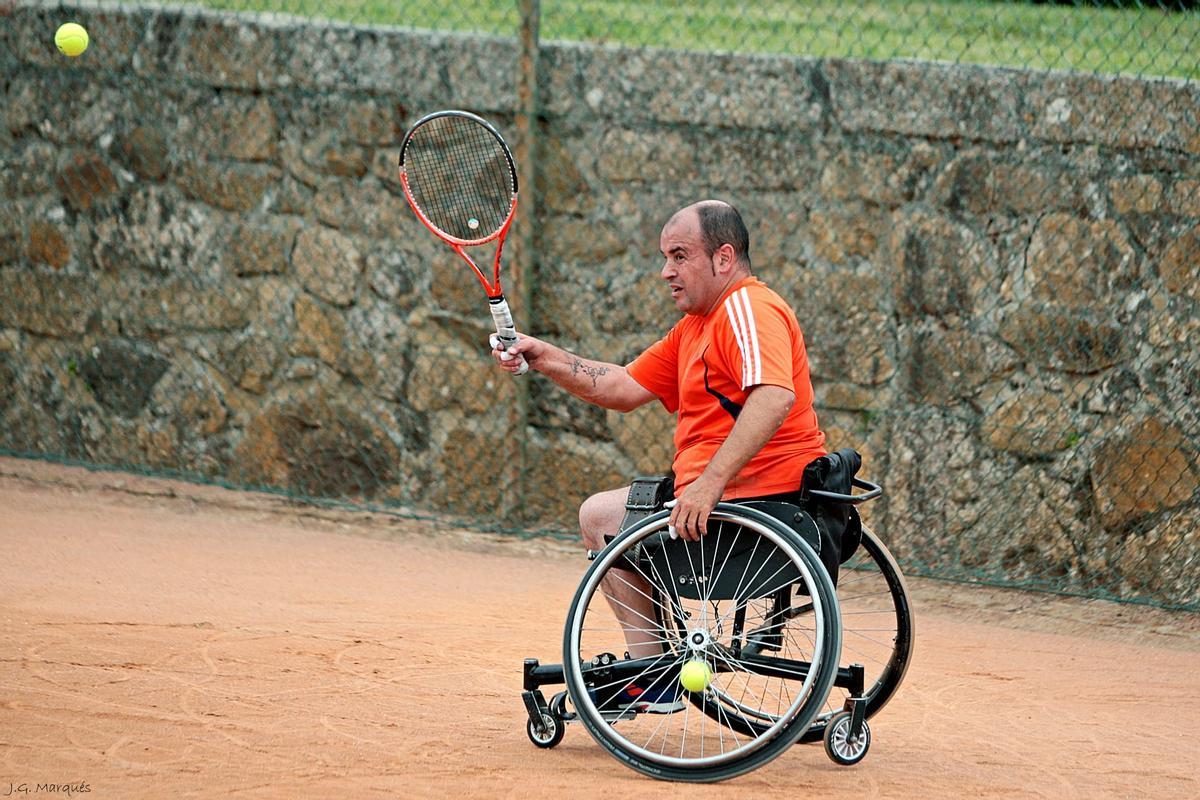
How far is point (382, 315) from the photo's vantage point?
24.1 ft

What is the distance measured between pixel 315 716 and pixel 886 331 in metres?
3.41

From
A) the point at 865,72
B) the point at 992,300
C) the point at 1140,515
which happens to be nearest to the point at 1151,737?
the point at 1140,515

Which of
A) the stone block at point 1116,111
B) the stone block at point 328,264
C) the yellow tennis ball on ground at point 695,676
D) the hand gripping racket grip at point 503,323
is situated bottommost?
the yellow tennis ball on ground at point 695,676

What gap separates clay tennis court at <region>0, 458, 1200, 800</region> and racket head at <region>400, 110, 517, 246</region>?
1573 mm

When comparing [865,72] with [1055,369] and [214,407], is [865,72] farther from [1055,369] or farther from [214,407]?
[214,407]

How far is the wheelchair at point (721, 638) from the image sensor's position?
3.68 m

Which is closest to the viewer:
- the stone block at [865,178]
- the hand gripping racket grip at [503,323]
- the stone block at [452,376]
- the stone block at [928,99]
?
the hand gripping racket grip at [503,323]

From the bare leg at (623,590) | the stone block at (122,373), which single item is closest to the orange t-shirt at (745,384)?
the bare leg at (623,590)

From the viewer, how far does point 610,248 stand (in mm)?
7070

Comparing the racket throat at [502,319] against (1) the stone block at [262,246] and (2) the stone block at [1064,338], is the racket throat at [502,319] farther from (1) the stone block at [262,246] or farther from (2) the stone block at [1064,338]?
(1) the stone block at [262,246]

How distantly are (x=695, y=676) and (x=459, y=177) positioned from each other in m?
3.51

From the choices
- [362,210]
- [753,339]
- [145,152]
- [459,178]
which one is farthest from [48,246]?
[753,339]

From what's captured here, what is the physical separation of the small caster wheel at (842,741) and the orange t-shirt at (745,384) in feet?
2.09

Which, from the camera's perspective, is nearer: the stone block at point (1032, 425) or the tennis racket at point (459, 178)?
the stone block at point (1032, 425)
